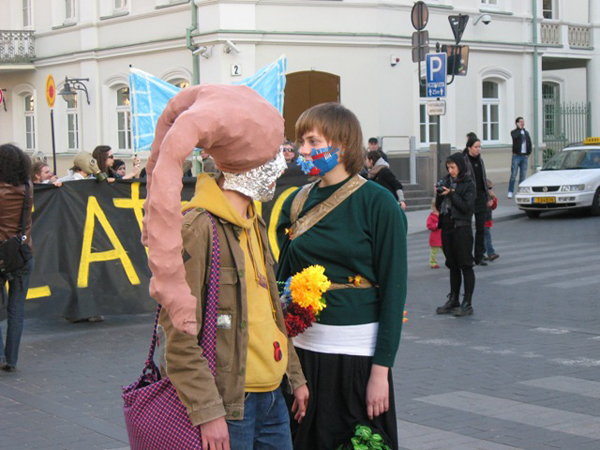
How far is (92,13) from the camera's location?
1212 inches

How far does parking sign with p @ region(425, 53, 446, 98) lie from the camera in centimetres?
2002

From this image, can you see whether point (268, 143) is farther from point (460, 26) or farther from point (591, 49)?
point (591, 49)

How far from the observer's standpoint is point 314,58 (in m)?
26.5

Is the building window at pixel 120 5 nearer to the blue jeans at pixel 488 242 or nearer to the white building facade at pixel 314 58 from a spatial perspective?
the white building facade at pixel 314 58

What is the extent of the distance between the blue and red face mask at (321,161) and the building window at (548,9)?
102ft

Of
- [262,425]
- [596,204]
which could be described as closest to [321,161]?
[262,425]

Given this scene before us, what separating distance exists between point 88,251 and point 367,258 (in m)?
7.31

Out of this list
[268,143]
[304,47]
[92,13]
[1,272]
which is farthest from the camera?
[92,13]

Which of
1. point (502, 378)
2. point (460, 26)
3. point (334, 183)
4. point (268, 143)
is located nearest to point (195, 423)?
point (268, 143)

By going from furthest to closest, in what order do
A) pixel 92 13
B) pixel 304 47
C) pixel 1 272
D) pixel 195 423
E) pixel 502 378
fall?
pixel 92 13 < pixel 304 47 < pixel 1 272 < pixel 502 378 < pixel 195 423

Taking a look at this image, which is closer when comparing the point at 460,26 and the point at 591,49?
the point at 460,26

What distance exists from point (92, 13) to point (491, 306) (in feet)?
73.4

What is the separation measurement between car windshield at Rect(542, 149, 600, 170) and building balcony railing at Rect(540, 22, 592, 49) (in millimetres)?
9815

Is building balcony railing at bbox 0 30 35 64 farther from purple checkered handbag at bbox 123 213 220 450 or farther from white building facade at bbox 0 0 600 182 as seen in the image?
purple checkered handbag at bbox 123 213 220 450
